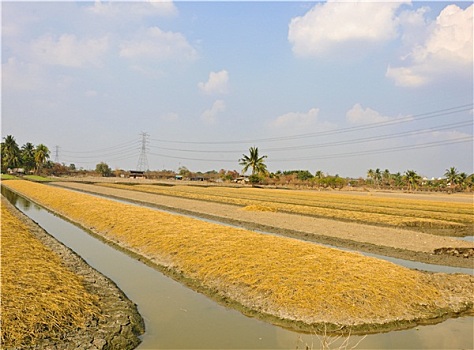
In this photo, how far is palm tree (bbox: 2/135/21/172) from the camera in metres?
144

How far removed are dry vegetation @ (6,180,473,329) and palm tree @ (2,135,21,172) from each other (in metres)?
149

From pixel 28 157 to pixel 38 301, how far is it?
16830 cm

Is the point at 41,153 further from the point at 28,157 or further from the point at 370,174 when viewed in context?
the point at 370,174

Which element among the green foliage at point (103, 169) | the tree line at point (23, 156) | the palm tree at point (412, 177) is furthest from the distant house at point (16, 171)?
the palm tree at point (412, 177)

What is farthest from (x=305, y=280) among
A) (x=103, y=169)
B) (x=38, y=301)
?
(x=103, y=169)

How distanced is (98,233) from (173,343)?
15.7 m

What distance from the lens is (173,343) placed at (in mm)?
8422

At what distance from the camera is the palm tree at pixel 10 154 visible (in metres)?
144

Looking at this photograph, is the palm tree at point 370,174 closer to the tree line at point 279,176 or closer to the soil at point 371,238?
the tree line at point 279,176

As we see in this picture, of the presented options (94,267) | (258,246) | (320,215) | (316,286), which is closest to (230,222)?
(320,215)

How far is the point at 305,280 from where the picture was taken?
465 inches

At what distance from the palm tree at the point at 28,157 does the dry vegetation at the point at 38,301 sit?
162 metres

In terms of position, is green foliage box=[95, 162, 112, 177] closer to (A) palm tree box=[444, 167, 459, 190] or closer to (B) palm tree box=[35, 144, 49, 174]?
(B) palm tree box=[35, 144, 49, 174]

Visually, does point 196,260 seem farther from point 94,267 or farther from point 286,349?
point 286,349
